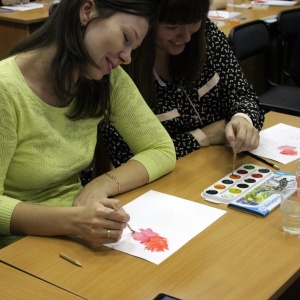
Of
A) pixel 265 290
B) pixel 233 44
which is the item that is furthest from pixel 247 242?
pixel 233 44

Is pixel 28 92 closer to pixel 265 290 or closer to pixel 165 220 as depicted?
pixel 165 220

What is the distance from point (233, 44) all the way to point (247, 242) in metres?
2.15

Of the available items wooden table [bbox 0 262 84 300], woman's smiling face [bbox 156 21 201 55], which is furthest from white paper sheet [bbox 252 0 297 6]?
wooden table [bbox 0 262 84 300]

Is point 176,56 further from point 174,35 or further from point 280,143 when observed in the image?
point 280,143

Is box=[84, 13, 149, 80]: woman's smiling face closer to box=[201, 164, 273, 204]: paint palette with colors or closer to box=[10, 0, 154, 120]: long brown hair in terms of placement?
box=[10, 0, 154, 120]: long brown hair

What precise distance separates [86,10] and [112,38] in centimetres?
10

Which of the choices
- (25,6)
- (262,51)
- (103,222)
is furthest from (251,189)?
(25,6)

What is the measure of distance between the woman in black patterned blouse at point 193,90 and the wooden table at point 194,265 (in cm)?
47

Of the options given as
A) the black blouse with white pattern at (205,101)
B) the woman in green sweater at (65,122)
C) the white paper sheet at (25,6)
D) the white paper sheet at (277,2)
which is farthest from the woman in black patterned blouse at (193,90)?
the white paper sheet at (277,2)

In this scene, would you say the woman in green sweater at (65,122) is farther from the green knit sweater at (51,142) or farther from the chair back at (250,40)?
the chair back at (250,40)

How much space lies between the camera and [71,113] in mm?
1609

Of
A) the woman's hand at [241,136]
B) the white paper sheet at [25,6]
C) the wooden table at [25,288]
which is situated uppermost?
the white paper sheet at [25,6]

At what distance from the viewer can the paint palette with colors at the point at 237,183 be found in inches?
62.6

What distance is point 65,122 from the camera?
1604 millimetres
